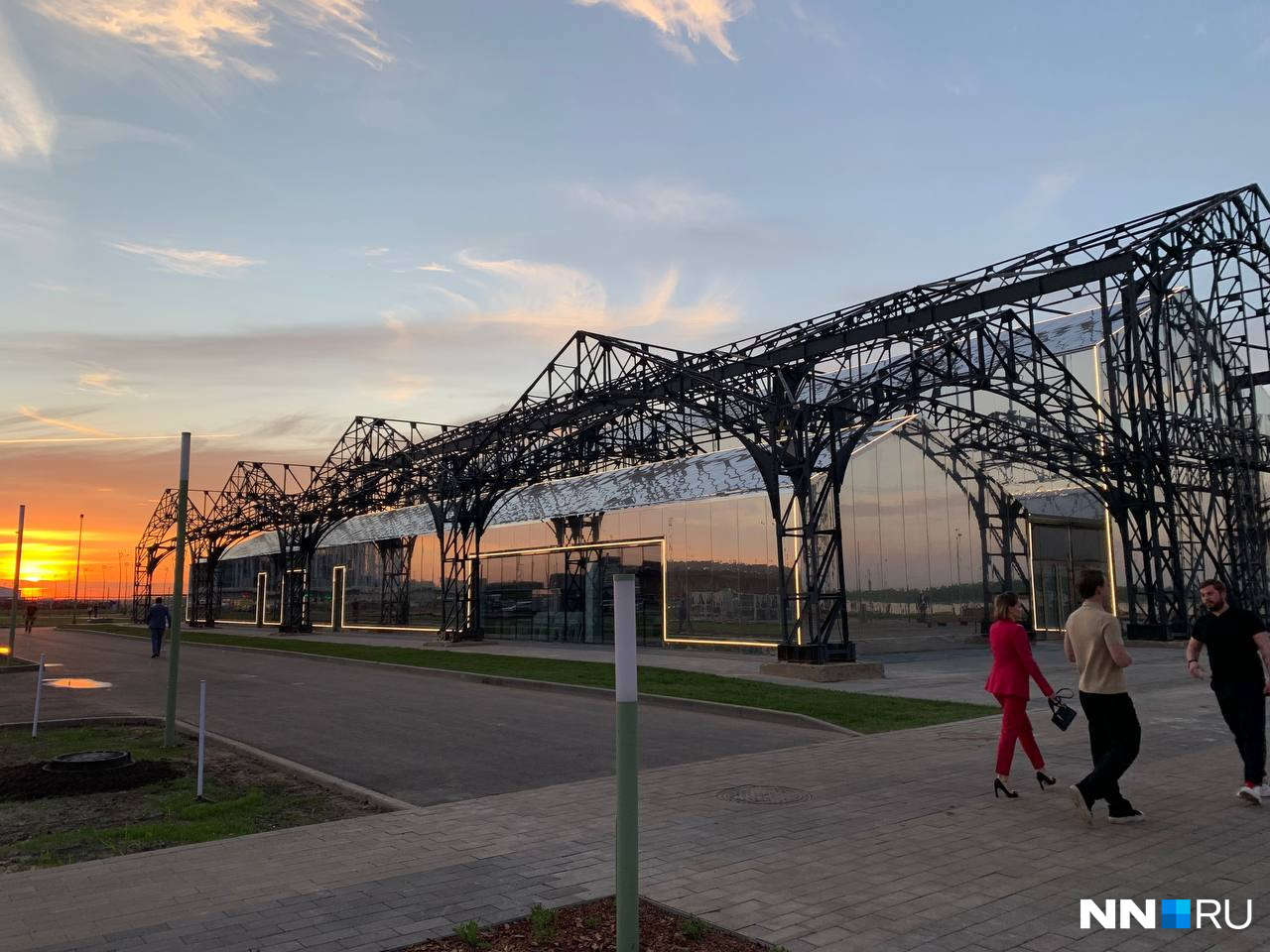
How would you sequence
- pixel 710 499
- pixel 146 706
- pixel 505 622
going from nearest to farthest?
pixel 146 706 → pixel 710 499 → pixel 505 622

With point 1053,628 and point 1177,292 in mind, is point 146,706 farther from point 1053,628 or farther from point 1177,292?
point 1177,292

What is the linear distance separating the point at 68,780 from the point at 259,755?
2.22 metres

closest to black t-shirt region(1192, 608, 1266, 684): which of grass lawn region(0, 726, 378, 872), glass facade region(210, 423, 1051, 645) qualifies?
grass lawn region(0, 726, 378, 872)

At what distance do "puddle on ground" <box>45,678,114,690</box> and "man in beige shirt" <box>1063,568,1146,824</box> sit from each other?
69.1 feet

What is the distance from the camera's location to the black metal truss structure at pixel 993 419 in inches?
949

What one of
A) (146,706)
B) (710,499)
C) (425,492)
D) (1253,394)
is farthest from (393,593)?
(1253,394)

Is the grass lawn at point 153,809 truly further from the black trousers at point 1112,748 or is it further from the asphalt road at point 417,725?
the black trousers at point 1112,748

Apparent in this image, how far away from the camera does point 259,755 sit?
37.3ft

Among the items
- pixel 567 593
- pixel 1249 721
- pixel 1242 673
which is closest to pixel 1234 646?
pixel 1242 673

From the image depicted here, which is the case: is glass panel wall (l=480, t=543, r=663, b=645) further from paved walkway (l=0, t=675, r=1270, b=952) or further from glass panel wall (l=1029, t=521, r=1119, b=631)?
paved walkway (l=0, t=675, r=1270, b=952)

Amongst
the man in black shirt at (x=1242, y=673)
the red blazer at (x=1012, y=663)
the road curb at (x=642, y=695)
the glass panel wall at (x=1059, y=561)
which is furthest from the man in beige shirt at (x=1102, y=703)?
the glass panel wall at (x=1059, y=561)

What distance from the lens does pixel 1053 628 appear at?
1427 inches

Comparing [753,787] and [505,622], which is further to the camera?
[505,622]

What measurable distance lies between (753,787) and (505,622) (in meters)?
32.4
